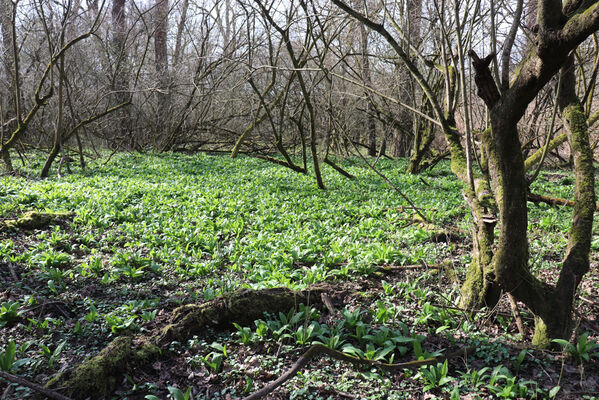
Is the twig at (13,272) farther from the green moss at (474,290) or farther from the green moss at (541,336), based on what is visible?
the green moss at (541,336)

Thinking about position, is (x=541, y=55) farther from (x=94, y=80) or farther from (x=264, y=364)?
(x=94, y=80)

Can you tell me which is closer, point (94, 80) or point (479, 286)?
point (479, 286)

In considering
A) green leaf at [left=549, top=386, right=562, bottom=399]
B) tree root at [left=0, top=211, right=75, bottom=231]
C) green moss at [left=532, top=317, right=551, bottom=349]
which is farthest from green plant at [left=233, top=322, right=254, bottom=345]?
tree root at [left=0, top=211, right=75, bottom=231]

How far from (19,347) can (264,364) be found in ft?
5.58

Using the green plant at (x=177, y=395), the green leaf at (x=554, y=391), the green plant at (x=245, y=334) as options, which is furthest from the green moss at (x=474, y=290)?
the green plant at (x=177, y=395)

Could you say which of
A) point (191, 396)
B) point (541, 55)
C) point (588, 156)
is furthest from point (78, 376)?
point (588, 156)

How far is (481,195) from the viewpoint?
3.41 metres

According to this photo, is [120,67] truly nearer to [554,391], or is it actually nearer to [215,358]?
[215,358]

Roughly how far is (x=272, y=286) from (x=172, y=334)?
3.80 ft

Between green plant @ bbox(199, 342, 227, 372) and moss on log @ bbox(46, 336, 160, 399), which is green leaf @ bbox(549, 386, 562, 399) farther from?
moss on log @ bbox(46, 336, 160, 399)

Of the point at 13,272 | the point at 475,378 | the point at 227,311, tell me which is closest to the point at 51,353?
the point at 227,311

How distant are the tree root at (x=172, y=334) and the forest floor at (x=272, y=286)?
0.19ft

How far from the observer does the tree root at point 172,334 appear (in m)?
2.37

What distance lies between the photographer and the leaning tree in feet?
6.98
